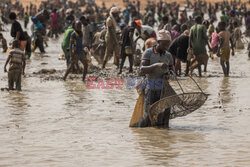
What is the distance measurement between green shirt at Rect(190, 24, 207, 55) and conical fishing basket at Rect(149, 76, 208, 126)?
263 inches

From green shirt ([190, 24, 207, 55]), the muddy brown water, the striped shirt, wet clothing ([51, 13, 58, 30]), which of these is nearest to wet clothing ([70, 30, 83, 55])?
the muddy brown water

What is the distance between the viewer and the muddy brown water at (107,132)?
6367mm

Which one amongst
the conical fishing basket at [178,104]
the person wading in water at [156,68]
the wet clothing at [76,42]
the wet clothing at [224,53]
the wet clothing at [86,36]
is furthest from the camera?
the wet clothing at [86,36]

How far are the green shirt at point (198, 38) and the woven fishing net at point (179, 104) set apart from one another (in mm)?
6688

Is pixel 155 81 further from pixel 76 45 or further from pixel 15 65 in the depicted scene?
pixel 76 45

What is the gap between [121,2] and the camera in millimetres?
67562

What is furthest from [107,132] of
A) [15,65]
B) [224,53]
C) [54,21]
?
[54,21]

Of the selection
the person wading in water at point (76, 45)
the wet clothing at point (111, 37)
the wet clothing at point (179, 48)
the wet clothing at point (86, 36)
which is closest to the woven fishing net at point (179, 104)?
the person wading in water at point (76, 45)

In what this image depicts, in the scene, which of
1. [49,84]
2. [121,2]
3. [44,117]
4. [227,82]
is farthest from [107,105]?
[121,2]

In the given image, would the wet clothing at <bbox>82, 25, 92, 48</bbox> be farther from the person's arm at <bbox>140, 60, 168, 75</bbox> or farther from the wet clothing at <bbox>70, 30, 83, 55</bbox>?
the person's arm at <bbox>140, 60, 168, 75</bbox>

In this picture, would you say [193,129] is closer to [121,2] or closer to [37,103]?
[37,103]

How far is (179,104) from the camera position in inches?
302

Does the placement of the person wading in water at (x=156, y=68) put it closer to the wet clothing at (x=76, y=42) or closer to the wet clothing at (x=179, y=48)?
the wet clothing at (x=76, y=42)

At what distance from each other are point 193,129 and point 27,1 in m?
63.6
